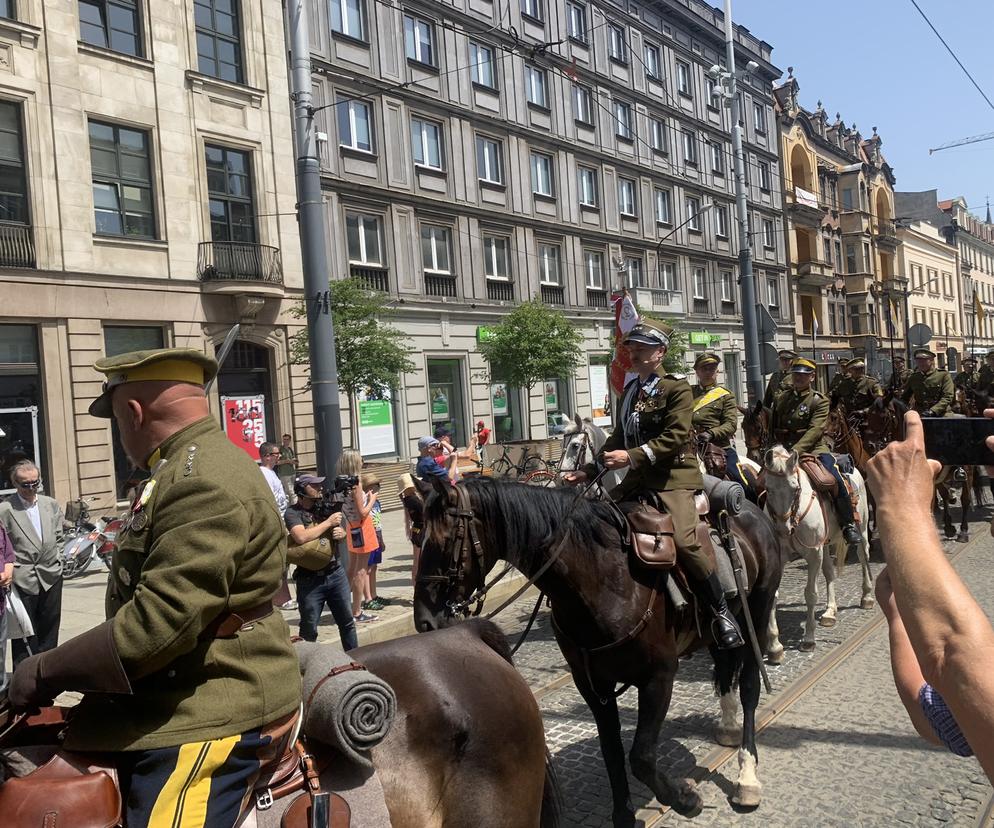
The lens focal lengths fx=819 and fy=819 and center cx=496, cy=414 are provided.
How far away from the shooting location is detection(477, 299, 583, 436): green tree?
22828 mm

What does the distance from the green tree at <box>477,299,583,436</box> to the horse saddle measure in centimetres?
2047

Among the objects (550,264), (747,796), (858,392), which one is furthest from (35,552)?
(550,264)

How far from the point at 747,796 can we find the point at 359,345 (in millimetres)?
14724

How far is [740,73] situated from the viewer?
4238cm

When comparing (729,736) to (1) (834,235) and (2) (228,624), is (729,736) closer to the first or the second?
(2) (228,624)

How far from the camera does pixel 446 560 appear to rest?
13.9 feet

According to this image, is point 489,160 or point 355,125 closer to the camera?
point 355,125

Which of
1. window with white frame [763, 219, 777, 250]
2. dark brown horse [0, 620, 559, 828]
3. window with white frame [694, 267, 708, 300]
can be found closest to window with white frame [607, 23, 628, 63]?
window with white frame [694, 267, 708, 300]

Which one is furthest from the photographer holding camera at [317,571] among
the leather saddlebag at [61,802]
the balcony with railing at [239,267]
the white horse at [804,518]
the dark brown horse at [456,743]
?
the balcony with railing at [239,267]

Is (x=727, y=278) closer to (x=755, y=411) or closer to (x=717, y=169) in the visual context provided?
(x=717, y=169)

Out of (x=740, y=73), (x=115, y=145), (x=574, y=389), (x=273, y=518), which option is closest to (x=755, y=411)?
(x=273, y=518)

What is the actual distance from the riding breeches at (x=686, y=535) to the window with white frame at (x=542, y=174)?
24300 mm

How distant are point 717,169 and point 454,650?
39.6 meters

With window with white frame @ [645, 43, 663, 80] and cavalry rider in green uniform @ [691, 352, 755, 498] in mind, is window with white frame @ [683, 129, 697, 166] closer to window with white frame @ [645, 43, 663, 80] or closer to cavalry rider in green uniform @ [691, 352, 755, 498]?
window with white frame @ [645, 43, 663, 80]
